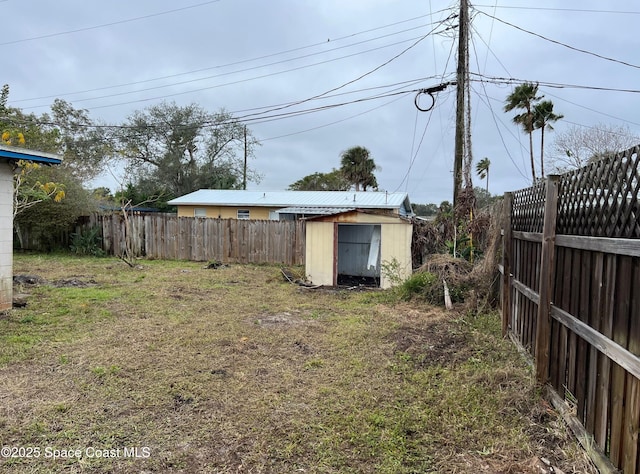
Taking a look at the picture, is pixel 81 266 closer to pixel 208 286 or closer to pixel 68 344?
pixel 208 286

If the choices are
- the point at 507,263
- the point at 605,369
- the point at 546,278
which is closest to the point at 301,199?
the point at 507,263

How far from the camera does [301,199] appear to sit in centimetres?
1886

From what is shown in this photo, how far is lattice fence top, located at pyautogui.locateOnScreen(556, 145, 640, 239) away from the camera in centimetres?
194

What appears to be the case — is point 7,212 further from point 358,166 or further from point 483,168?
point 483,168

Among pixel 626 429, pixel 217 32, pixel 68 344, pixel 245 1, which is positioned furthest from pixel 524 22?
pixel 68 344

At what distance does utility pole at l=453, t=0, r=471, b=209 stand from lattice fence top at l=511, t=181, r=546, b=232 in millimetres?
4635

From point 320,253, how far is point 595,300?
7.72 meters

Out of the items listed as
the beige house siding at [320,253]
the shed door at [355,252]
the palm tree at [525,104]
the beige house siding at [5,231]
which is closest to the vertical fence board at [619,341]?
the beige house siding at [5,231]

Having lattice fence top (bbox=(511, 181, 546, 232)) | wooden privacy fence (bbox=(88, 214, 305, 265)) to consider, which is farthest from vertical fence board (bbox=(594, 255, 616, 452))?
wooden privacy fence (bbox=(88, 214, 305, 265))

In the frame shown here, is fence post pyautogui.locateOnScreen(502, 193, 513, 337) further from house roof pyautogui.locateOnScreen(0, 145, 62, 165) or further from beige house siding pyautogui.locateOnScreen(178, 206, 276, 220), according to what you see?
beige house siding pyautogui.locateOnScreen(178, 206, 276, 220)

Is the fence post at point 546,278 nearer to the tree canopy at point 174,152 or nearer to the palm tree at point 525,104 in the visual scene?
the palm tree at point 525,104

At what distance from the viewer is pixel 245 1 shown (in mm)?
11125

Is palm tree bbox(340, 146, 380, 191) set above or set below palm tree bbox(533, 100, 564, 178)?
below

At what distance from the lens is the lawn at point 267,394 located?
2.47 metres
